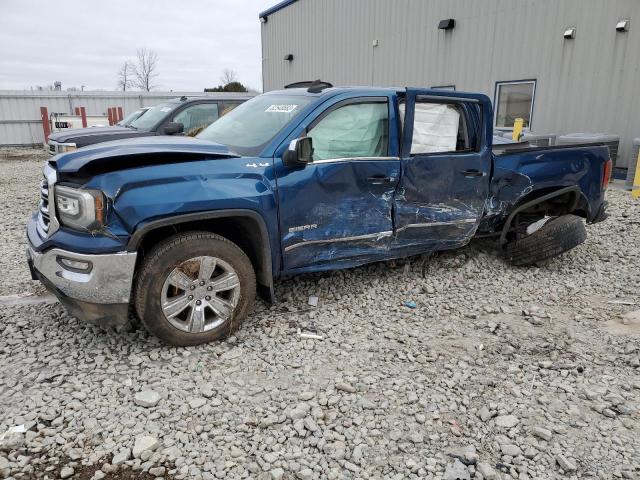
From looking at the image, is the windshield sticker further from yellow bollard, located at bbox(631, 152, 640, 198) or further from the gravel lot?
yellow bollard, located at bbox(631, 152, 640, 198)

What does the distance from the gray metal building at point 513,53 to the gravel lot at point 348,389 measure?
22.0 ft

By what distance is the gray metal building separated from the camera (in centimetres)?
955

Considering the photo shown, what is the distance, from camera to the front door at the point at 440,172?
4324 millimetres

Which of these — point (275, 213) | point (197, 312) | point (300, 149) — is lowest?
point (197, 312)

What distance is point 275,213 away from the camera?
3668 millimetres

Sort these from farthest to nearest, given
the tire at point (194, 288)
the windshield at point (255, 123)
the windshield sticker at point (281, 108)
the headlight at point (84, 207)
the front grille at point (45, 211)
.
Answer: the windshield sticker at point (281, 108), the windshield at point (255, 123), the front grille at point (45, 211), the tire at point (194, 288), the headlight at point (84, 207)

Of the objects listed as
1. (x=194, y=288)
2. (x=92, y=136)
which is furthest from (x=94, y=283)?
(x=92, y=136)

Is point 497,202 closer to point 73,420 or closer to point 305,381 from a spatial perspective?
point 305,381

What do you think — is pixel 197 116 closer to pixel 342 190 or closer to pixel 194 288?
pixel 342 190

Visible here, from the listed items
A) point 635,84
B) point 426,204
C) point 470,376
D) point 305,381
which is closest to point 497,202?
point 426,204

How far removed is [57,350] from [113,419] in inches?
39.0

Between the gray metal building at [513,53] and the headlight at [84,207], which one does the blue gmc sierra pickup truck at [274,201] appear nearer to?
the headlight at [84,207]

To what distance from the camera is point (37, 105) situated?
22.5 meters

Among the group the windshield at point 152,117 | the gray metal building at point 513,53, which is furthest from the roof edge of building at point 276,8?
the windshield at point 152,117
